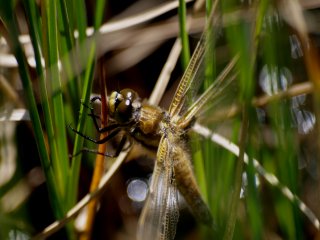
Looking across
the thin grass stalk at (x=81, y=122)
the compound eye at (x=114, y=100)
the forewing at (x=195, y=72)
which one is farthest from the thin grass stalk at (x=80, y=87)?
the forewing at (x=195, y=72)

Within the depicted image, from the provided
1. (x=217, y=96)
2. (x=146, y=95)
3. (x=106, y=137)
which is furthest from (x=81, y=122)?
(x=146, y=95)

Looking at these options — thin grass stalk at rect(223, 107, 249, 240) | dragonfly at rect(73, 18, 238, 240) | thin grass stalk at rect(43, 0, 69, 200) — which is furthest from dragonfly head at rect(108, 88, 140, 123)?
thin grass stalk at rect(223, 107, 249, 240)

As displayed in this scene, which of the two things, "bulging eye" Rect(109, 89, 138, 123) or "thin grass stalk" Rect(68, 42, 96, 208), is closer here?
"thin grass stalk" Rect(68, 42, 96, 208)

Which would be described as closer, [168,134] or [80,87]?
[80,87]

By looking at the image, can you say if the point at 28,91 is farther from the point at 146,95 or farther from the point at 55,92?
the point at 146,95

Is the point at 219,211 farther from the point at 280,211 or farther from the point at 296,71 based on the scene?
the point at 296,71

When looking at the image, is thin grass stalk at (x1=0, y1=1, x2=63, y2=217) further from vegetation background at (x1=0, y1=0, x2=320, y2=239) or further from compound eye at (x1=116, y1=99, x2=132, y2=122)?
compound eye at (x1=116, y1=99, x2=132, y2=122)
